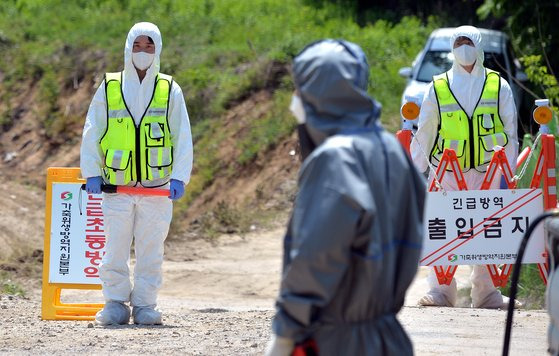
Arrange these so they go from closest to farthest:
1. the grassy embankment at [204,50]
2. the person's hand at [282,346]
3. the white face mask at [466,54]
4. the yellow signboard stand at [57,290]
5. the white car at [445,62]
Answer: the person's hand at [282,346]
the yellow signboard stand at [57,290]
the white face mask at [466,54]
the white car at [445,62]
the grassy embankment at [204,50]

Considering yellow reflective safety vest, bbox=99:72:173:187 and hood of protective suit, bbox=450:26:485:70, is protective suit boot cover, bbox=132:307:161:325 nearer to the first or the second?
yellow reflective safety vest, bbox=99:72:173:187

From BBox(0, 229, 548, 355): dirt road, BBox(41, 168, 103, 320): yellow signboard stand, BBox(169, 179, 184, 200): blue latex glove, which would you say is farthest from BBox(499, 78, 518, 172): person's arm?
BBox(41, 168, 103, 320): yellow signboard stand

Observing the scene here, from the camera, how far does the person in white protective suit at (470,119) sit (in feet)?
29.9

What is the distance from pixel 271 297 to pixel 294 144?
17.6 feet

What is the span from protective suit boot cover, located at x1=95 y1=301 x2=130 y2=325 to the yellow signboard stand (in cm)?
53

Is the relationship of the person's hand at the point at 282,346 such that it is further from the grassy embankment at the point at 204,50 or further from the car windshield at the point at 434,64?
the grassy embankment at the point at 204,50

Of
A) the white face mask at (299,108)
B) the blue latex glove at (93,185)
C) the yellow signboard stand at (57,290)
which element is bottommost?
the yellow signboard stand at (57,290)

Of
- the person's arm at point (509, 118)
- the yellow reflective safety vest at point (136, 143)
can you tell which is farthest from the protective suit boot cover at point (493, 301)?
the yellow reflective safety vest at point (136, 143)

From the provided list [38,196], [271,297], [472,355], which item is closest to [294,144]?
[38,196]

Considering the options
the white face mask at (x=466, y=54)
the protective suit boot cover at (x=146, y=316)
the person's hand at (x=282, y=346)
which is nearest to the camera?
the person's hand at (x=282, y=346)

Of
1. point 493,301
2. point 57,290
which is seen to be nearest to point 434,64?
point 493,301

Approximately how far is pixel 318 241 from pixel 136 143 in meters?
4.80

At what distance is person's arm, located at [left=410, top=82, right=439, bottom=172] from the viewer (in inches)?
361

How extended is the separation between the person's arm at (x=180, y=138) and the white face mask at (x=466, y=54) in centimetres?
226
